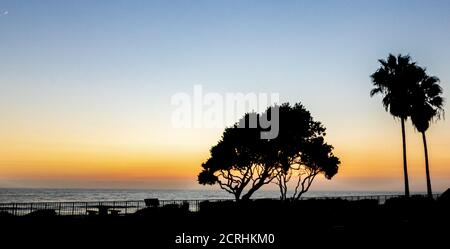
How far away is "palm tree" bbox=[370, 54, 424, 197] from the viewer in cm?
3797

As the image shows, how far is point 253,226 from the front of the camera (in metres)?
23.2

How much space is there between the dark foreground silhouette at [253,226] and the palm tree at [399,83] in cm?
1023

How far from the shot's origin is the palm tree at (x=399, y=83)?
125 feet

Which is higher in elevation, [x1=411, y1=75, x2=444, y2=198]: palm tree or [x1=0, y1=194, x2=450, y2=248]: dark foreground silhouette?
[x1=411, y1=75, x2=444, y2=198]: palm tree

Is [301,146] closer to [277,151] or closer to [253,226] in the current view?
[277,151]

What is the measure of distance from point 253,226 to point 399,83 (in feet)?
74.8

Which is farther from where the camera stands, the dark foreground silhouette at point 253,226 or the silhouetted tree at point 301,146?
the silhouetted tree at point 301,146

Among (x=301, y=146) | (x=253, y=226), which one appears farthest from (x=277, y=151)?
(x=253, y=226)

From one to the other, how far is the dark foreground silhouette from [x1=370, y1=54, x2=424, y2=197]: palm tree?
10.2 meters

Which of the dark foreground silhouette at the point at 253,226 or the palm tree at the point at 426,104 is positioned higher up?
the palm tree at the point at 426,104

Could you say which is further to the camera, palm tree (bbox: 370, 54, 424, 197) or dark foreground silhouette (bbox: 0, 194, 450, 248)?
palm tree (bbox: 370, 54, 424, 197)
